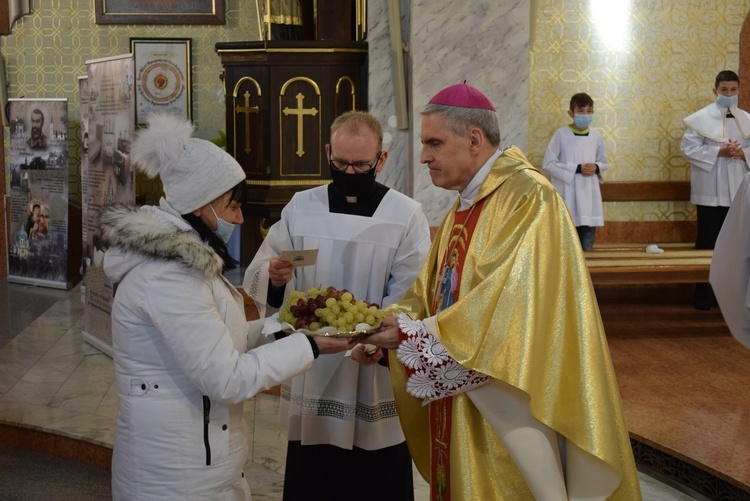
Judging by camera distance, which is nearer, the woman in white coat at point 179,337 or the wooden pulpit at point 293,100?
the woman in white coat at point 179,337

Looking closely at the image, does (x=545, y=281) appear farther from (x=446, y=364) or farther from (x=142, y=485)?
(x=142, y=485)

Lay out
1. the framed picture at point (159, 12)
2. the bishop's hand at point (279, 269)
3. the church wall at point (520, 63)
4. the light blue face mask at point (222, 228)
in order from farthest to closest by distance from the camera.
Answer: the framed picture at point (159, 12) → the church wall at point (520, 63) → the bishop's hand at point (279, 269) → the light blue face mask at point (222, 228)

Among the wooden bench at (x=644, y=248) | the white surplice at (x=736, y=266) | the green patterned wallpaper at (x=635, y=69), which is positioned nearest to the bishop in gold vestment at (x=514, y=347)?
the white surplice at (x=736, y=266)

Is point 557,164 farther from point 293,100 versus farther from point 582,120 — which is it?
point 293,100

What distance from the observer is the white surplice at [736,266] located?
151 inches

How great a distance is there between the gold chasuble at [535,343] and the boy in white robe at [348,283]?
75 centimetres

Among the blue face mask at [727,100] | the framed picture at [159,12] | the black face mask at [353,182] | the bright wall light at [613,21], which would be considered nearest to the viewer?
the black face mask at [353,182]

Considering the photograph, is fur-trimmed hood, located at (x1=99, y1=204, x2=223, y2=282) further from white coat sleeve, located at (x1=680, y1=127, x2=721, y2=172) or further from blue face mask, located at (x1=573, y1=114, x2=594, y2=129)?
white coat sleeve, located at (x1=680, y1=127, x2=721, y2=172)

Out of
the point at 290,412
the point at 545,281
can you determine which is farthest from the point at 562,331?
the point at 290,412

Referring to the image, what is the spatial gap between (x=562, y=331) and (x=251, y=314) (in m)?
4.77

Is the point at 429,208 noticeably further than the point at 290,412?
Yes

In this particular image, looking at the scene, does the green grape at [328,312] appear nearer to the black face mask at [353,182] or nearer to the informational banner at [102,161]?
the black face mask at [353,182]

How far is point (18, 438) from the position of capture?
491cm

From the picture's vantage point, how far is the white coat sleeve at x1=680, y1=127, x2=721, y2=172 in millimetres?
7926
